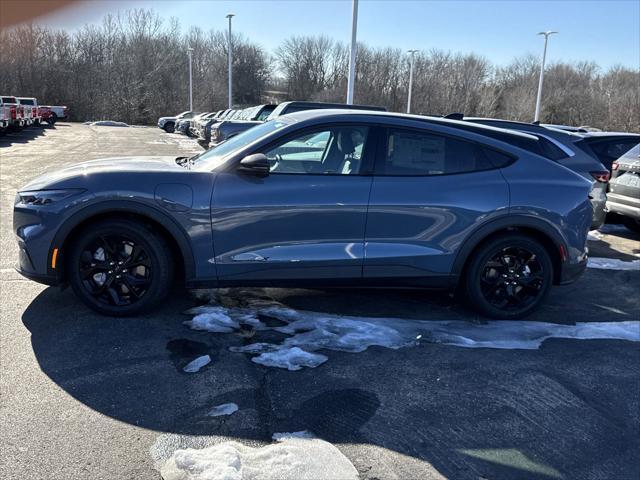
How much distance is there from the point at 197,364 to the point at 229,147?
194 centimetres

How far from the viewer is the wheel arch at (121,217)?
4.12 meters

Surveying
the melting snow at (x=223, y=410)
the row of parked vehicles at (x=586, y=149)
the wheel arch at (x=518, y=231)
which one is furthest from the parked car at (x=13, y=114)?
the melting snow at (x=223, y=410)

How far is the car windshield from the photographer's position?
4445 millimetres

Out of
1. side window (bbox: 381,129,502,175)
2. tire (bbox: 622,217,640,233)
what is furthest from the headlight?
tire (bbox: 622,217,640,233)

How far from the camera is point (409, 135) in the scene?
4590 millimetres

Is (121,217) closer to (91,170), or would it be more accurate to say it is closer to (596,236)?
(91,170)

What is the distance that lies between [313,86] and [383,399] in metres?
89.4

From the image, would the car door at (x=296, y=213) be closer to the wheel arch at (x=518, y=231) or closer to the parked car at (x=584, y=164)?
the wheel arch at (x=518, y=231)

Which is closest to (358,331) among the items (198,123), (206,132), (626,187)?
(626,187)

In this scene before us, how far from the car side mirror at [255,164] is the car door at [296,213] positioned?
0.07 metres

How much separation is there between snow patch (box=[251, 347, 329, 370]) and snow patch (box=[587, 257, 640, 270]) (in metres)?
4.75

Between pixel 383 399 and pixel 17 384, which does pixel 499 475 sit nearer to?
pixel 383 399

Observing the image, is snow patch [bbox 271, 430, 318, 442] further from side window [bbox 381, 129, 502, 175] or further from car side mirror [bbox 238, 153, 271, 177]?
side window [bbox 381, 129, 502, 175]

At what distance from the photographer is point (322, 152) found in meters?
4.52
